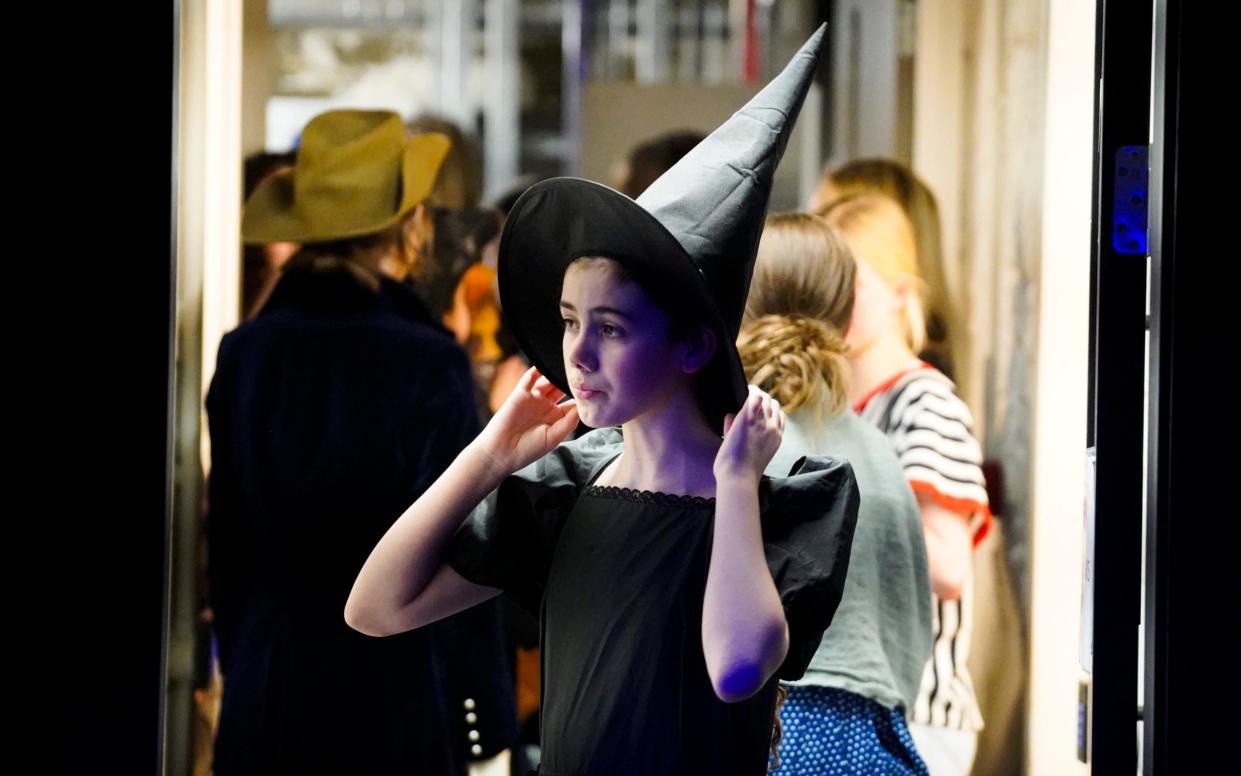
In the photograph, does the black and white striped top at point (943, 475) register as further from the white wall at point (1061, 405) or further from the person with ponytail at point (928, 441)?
the white wall at point (1061, 405)

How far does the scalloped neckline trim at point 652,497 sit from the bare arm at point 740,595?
0.20 feet

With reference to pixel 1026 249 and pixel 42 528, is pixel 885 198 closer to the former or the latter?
pixel 1026 249

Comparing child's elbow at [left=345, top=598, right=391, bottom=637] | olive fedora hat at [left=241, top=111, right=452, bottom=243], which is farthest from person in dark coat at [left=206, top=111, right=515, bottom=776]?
child's elbow at [left=345, top=598, right=391, bottom=637]

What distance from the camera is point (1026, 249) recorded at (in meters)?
2.37

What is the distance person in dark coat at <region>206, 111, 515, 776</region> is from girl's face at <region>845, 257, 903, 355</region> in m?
0.70

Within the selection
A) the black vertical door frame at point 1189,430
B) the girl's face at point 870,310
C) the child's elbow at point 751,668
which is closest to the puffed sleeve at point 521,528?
the child's elbow at point 751,668

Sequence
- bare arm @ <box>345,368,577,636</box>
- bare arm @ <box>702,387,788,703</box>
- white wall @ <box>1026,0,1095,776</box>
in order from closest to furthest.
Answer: bare arm @ <box>702,387,788,703</box> < bare arm @ <box>345,368,577,636</box> < white wall @ <box>1026,0,1095,776</box>

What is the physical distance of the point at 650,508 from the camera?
1819 millimetres

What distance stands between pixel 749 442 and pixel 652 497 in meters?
0.16

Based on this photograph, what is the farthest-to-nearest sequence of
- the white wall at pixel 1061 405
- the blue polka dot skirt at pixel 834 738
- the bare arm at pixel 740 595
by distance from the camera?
the white wall at pixel 1061 405 → the blue polka dot skirt at pixel 834 738 → the bare arm at pixel 740 595

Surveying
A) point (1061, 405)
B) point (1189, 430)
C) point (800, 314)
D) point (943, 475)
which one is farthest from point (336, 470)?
point (1189, 430)

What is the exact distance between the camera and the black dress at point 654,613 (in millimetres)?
1764

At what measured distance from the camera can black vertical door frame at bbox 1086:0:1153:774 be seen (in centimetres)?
227

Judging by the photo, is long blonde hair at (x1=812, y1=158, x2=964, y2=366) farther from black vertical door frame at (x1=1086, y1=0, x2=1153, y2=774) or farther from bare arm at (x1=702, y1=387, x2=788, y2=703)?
bare arm at (x1=702, y1=387, x2=788, y2=703)
